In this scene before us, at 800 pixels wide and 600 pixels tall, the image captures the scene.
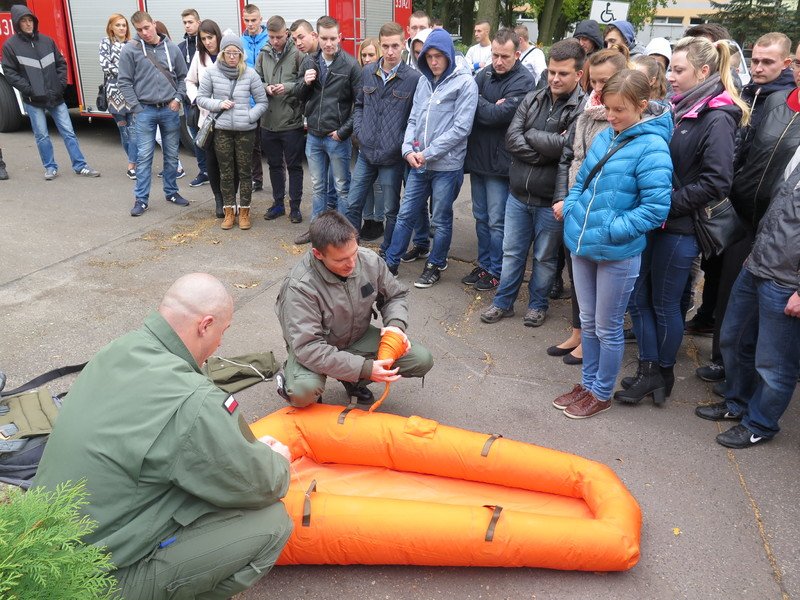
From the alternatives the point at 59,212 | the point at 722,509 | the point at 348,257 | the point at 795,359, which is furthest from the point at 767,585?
the point at 59,212

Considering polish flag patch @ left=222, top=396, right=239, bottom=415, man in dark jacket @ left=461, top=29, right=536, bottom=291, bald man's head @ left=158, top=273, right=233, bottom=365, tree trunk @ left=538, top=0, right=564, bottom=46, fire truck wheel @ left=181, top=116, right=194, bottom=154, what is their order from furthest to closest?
tree trunk @ left=538, top=0, right=564, bottom=46 < fire truck wheel @ left=181, top=116, right=194, bottom=154 < man in dark jacket @ left=461, top=29, right=536, bottom=291 < bald man's head @ left=158, top=273, right=233, bottom=365 < polish flag patch @ left=222, top=396, right=239, bottom=415

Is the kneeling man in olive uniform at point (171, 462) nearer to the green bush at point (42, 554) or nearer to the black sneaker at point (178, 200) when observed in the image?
the green bush at point (42, 554)

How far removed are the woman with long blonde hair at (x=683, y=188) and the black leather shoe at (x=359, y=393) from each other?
1.57 m

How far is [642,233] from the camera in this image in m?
3.51

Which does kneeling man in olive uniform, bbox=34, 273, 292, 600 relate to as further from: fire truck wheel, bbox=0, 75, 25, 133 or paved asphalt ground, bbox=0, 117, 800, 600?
fire truck wheel, bbox=0, 75, 25, 133

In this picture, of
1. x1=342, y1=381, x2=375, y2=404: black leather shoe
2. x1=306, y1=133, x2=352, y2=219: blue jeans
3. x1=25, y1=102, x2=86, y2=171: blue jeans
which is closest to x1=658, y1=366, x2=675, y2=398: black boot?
x1=342, y1=381, x2=375, y2=404: black leather shoe

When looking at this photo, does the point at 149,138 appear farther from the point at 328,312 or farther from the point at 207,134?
the point at 328,312

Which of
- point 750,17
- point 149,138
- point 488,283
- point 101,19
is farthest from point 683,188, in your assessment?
point 750,17

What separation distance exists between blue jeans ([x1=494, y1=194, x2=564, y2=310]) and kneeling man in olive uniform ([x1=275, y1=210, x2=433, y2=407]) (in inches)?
63.9

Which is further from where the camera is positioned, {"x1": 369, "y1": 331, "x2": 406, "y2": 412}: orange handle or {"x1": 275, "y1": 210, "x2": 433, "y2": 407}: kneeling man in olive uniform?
{"x1": 369, "y1": 331, "x2": 406, "y2": 412}: orange handle

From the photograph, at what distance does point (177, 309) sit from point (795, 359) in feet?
10.2

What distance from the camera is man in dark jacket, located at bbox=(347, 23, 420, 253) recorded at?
575 cm

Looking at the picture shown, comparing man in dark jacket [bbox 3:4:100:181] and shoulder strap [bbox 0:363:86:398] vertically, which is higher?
man in dark jacket [bbox 3:4:100:181]

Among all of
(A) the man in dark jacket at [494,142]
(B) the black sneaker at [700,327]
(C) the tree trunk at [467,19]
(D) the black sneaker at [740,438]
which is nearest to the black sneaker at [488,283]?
(A) the man in dark jacket at [494,142]
